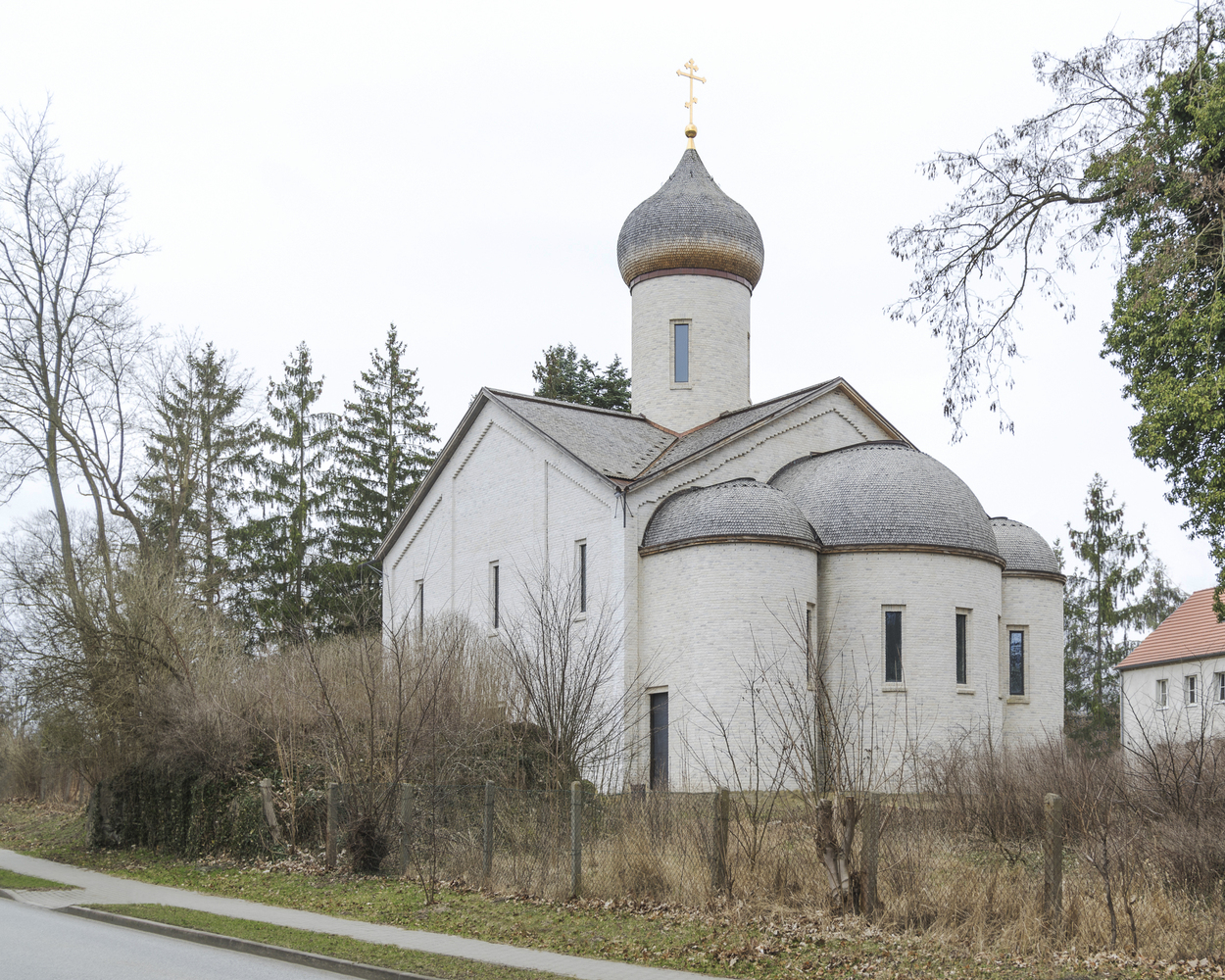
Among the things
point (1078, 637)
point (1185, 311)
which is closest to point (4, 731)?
point (1185, 311)

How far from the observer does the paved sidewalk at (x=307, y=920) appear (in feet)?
36.3

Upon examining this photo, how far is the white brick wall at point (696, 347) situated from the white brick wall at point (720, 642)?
8289 millimetres

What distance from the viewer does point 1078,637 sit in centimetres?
5559

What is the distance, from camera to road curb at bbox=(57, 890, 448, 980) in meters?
11.2

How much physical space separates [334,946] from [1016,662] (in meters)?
22.8

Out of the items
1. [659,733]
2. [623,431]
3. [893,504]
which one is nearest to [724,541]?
[893,504]

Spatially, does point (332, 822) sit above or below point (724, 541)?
below

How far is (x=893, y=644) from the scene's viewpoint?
2695 cm

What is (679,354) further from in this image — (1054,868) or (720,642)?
(1054,868)

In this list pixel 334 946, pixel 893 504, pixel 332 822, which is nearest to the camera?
pixel 334 946

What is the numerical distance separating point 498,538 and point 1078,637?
34.0 metres

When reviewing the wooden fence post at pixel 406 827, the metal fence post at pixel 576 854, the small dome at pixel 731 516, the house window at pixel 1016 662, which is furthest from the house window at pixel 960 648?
the metal fence post at pixel 576 854

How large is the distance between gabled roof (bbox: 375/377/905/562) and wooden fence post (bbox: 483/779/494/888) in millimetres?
12349

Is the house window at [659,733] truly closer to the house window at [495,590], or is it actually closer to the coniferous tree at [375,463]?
the house window at [495,590]
